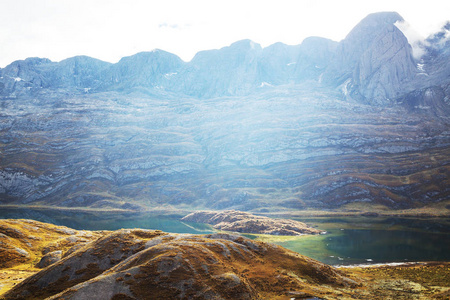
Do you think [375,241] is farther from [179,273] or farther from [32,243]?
[32,243]

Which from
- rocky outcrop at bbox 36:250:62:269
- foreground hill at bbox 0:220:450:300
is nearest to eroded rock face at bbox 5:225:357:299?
foreground hill at bbox 0:220:450:300

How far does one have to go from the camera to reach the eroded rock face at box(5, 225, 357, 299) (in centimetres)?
3634

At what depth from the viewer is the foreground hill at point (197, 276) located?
1444 inches

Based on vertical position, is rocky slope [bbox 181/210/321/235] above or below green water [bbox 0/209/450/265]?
below

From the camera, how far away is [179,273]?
128ft

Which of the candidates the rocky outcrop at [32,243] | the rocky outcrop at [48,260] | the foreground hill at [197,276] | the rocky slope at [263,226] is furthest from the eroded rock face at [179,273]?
the rocky slope at [263,226]

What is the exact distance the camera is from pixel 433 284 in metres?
54.3

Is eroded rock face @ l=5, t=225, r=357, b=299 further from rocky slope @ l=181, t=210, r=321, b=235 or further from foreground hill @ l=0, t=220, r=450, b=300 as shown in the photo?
rocky slope @ l=181, t=210, r=321, b=235

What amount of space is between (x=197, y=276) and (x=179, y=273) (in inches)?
97.1

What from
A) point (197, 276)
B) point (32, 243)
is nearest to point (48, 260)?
point (32, 243)

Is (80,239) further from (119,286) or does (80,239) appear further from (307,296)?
(307,296)

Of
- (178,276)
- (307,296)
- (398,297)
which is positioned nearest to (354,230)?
(398,297)

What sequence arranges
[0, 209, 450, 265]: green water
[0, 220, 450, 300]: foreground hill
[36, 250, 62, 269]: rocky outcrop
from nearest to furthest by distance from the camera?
[0, 220, 450, 300]: foreground hill, [36, 250, 62, 269]: rocky outcrop, [0, 209, 450, 265]: green water

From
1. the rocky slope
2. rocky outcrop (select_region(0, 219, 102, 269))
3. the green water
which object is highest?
rocky outcrop (select_region(0, 219, 102, 269))
